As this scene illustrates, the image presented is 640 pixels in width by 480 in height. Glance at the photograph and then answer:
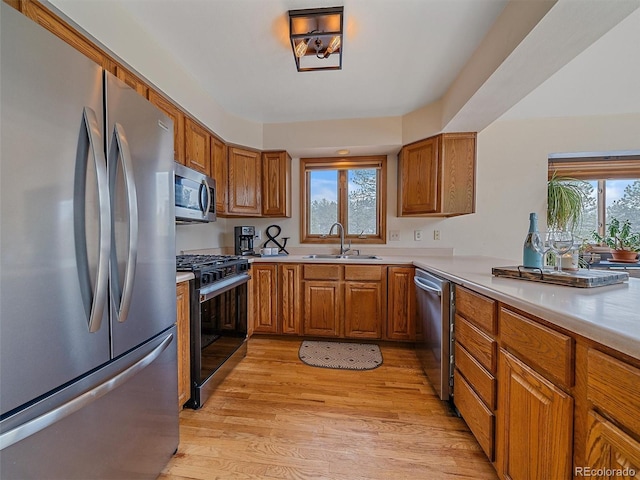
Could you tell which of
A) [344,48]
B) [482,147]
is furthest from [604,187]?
[344,48]

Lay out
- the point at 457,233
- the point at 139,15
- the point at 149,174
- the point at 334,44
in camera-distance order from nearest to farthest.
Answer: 1. the point at 149,174
2. the point at 139,15
3. the point at 334,44
4. the point at 457,233

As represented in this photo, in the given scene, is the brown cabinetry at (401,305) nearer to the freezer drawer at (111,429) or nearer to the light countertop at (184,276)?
the light countertop at (184,276)

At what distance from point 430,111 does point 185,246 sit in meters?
2.70

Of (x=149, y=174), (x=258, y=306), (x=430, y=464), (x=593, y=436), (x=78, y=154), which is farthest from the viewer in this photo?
(x=258, y=306)

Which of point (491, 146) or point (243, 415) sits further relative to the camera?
point (491, 146)

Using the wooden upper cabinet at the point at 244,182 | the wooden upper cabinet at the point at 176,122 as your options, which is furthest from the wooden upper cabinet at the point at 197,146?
the wooden upper cabinet at the point at 244,182

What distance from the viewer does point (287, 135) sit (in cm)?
278

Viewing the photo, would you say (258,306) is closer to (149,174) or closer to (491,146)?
(149,174)

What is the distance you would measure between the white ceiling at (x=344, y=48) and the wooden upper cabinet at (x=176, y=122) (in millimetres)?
333

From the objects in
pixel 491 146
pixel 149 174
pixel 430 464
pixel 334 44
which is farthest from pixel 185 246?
pixel 491 146

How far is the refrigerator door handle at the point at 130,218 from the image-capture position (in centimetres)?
88

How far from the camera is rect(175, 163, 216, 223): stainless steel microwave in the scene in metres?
1.67

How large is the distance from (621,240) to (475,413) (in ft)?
8.82

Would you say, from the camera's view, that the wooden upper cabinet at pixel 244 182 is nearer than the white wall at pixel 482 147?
No
